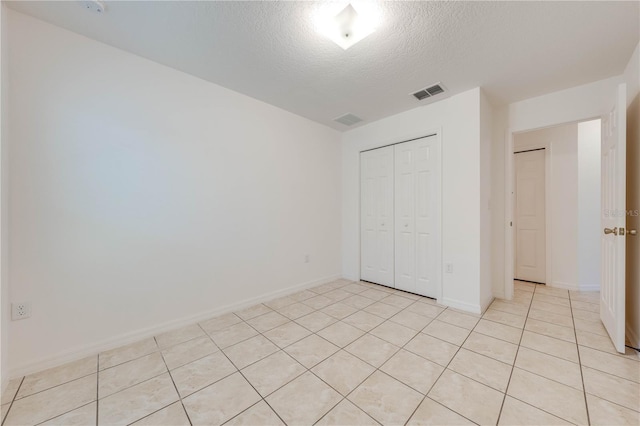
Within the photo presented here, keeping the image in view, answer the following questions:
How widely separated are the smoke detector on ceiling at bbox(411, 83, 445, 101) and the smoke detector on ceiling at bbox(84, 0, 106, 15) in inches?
112

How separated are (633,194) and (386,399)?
8.97ft

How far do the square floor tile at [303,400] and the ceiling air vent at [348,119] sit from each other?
3139mm

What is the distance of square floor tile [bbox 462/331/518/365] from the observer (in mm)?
1829

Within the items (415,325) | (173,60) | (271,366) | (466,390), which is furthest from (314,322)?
(173,60)

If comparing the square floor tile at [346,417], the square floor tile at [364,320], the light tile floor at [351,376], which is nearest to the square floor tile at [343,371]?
the light tile floor at [351,376]

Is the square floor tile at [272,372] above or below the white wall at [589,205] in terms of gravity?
below

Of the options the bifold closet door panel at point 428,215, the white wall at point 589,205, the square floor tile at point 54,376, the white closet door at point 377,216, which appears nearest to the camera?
the square floor tile at point 54,376

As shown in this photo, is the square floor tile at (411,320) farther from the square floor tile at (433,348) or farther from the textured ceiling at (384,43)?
the textured ceiling at (384,43)

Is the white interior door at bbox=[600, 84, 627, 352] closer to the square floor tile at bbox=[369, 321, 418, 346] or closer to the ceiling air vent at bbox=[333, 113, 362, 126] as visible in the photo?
the square floor tile at bbox=[369, 321, 418, 346]

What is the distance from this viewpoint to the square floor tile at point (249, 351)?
183 centimetres

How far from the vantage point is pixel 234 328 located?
234 centimetres

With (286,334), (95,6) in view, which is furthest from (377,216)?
(95,6)

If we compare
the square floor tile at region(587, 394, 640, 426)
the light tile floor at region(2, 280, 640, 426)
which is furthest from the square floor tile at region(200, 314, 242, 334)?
the square floor tile at region(587, 394, 640, 426)

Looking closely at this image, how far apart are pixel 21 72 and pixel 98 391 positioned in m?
2.29
